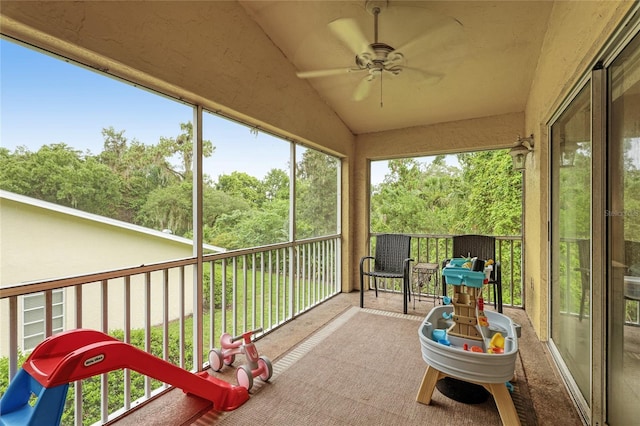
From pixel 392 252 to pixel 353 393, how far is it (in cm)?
232

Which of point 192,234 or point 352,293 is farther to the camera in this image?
point 352,293

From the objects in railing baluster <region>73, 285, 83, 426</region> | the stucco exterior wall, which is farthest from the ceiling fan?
railing baluster <region>73, 285, 83, 426</region>

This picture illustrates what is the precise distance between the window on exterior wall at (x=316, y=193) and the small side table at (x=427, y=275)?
4.40ft

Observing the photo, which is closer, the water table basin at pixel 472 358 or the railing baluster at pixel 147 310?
the water table basin at pixel 472 358

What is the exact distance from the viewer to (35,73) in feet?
4.97

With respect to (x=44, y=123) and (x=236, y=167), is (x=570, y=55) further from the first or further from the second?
(x=44, y=123)

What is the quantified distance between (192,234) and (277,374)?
1240mm

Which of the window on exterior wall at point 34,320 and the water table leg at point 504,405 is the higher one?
the window on exterior wall at point 34,320

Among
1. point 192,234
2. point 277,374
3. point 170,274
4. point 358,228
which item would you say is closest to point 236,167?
point 192,234

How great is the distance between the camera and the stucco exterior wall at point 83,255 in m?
1.43

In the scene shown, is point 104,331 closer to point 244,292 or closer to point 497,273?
point 244,292

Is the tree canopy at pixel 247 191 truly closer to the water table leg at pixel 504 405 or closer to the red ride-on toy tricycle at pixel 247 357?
the red ride-on toy tricycle at pixel 247 357

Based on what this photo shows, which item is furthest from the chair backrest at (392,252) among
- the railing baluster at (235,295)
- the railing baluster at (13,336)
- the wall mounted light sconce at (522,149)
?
the railing baluster at (13,336)

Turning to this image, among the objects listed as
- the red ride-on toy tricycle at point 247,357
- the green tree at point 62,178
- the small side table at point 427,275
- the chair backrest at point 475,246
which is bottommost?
the red ride-on toy tricycle at point 247,357
